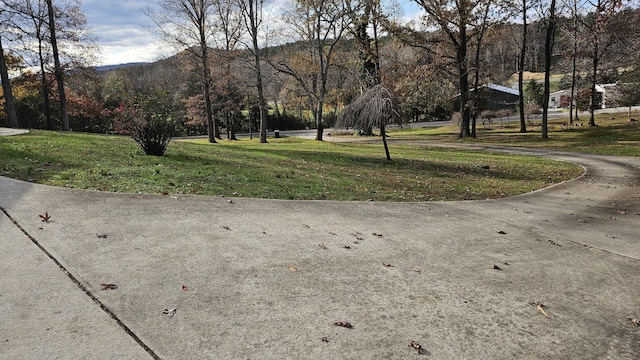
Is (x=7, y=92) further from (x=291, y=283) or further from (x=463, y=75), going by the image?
(x=463, y=75)

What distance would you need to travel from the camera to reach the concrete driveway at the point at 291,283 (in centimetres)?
295

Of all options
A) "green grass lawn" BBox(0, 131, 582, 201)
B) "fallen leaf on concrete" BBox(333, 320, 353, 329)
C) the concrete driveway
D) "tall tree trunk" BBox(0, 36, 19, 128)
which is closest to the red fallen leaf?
the concrete driveway

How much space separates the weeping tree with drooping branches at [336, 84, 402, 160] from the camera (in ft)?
48.3

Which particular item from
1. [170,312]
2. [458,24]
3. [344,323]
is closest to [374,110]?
A: [344,323]

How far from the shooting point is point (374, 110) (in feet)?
48.2

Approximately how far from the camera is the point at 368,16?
32.4 metres

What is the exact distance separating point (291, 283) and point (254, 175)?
6408mm

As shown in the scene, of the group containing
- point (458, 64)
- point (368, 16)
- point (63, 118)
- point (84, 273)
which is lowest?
point (84, 273)

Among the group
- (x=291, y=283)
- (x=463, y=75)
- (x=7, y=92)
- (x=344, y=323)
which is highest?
(x=463, y=75)

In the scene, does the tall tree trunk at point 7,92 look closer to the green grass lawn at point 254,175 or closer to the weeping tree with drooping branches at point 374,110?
the green grass lawn at point 254,175

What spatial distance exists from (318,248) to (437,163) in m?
13.4

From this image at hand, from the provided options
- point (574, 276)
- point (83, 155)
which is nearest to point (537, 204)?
point (574, 276)

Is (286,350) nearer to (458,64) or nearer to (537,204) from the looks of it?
(537,204)

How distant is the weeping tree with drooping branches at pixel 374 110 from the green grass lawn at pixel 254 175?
163cm
